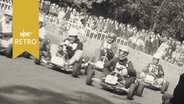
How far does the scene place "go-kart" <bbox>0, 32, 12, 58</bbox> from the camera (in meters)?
13.7

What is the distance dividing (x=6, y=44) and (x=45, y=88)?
3.72 metres

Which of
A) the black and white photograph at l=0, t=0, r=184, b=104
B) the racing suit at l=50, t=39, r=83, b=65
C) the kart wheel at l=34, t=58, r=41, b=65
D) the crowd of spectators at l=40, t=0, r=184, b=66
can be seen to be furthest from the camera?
the crowd of spectators at l=40, t=0, r=184, b=66

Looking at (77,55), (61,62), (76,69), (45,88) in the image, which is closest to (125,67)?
(76,69)

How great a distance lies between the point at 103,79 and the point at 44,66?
1.97 metres

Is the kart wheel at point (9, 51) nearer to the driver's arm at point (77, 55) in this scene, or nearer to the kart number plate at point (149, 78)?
the driver's arm at point (77, 55)

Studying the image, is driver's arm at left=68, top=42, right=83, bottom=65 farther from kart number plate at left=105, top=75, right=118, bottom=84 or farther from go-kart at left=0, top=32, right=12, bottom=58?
go-kart at left=0, top=32, right=12, bottom=58

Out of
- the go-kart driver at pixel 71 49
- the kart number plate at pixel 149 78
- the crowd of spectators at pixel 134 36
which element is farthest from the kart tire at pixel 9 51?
the crowd of spectators at pixel 134 36

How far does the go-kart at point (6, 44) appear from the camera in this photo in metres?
13.7

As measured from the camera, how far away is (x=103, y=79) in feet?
44.7

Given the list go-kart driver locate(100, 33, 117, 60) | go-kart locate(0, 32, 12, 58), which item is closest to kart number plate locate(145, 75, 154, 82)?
go-kart driver locate(100, 33, 117, 60)

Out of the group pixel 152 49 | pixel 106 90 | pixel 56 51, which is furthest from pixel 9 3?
pixel 106 90

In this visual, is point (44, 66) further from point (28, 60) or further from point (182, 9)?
point (182, 9)

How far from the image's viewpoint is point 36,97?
948 cm

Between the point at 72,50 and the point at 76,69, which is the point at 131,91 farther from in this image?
the point at 72,50
